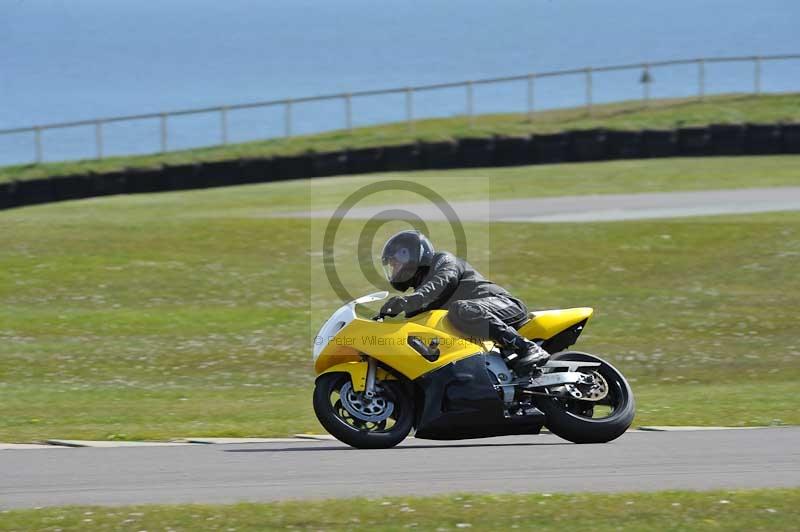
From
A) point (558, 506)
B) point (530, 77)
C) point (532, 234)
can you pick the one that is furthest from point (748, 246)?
point (530, 77)

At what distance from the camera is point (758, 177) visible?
32031mm

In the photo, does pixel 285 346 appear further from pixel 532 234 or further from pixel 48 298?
pixel 532 234

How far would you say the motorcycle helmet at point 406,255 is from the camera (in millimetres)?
9922

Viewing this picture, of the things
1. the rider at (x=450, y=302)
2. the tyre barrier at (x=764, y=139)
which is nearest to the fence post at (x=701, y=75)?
the tyre barrier at (x=764, y=139)

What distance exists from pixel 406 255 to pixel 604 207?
1818 centimetres

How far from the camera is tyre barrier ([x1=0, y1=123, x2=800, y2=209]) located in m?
33.2

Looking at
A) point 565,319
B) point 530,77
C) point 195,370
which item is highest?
point 530,77

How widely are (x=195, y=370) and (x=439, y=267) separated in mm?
6456

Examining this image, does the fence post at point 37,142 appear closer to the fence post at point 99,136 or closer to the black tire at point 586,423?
the fence post at point 99,136

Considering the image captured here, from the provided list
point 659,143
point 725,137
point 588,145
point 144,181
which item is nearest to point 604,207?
point 588,145

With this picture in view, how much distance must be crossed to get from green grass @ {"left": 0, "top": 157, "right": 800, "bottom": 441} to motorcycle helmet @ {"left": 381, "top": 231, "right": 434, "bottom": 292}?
2.05 m

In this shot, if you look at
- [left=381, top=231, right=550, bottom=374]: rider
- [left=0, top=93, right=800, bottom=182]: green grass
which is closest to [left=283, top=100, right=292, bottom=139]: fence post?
[left=0, top=93, right=800, bottom=182]: green grass

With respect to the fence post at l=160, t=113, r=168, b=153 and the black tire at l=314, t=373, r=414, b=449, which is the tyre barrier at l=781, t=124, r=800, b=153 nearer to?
the fence post at l=160, t=113, r=168, b=153

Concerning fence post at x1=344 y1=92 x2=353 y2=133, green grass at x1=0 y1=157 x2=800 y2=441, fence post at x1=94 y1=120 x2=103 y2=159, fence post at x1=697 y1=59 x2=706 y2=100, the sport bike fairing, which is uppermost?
fence post at x1=697 y1=59 x2=706 y2=100
